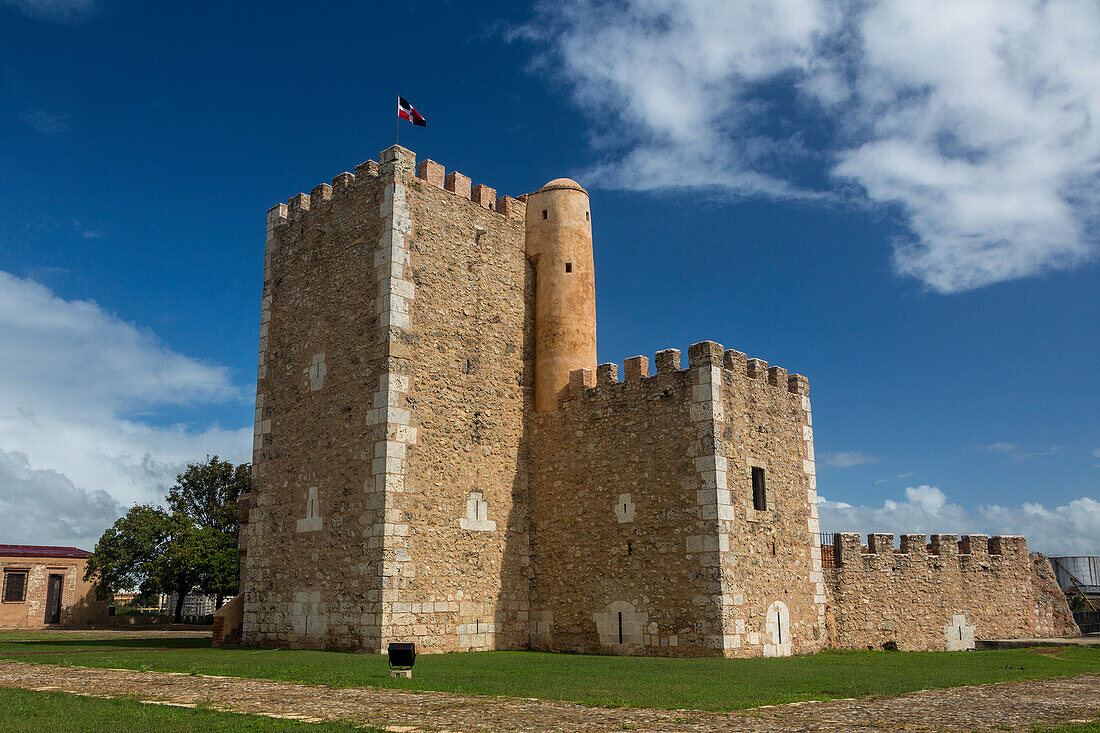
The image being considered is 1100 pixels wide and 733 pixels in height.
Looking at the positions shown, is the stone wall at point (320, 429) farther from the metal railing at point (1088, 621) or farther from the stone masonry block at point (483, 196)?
the metal railing at point (1088, 621)

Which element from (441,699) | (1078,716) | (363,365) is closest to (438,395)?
(363,365)

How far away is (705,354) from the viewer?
18359mm

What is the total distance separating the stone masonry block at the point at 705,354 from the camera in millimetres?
18312

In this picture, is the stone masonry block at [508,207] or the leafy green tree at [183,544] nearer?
the stone masonry block at [508,207]

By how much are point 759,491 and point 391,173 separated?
1108 cm

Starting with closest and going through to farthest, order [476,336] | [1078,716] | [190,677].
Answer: [1078,716] < [190,677] < [476,336]

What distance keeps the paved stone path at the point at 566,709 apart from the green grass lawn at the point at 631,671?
626mm

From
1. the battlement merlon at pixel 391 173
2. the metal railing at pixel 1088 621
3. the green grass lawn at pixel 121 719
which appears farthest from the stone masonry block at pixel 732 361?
the metal railing at pixel 1088 621

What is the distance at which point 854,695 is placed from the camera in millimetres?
10641

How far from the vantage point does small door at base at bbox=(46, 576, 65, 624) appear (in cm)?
4166

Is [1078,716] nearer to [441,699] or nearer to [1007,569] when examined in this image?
[441,699]

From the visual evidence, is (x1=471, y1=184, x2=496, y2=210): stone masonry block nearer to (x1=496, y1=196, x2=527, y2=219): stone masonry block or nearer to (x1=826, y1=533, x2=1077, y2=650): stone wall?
(x1=496, y1=196, x2=527, y2=219): stone masonry block

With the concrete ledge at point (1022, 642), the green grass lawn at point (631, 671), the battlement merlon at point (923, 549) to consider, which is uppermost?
the battlement merlon at point (923, 549)

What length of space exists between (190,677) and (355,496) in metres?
6.32
